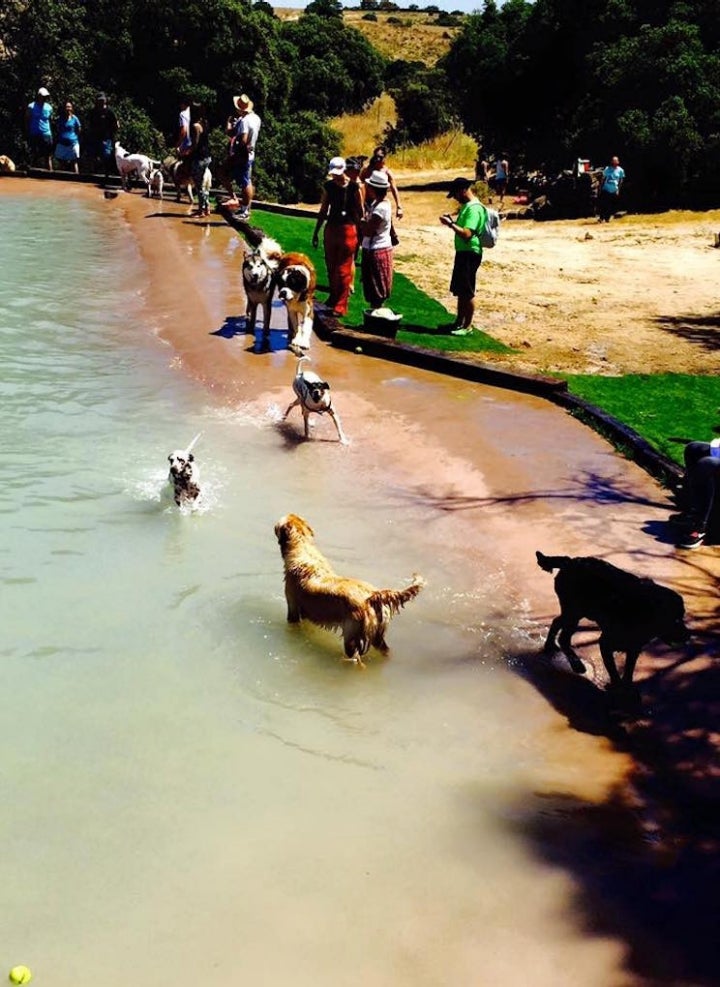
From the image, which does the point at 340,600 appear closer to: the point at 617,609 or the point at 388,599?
the point at 388,599

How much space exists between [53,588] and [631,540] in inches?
182

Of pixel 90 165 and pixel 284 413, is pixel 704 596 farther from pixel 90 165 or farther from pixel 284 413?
pixel 90 165

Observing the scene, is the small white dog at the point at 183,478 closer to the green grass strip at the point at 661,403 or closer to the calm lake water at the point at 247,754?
the calm lake water at the point at 247,754

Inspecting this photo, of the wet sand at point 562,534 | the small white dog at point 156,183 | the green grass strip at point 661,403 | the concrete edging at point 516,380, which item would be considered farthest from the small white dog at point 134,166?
the green grass strip at point 661,403

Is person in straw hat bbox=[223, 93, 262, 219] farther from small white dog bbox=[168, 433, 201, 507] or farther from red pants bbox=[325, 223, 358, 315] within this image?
small white dog bbox=[168, 433, 201, 507]

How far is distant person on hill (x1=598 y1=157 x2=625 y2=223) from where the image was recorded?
2708 centimetres

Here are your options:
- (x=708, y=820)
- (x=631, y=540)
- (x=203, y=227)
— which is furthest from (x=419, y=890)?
(x=203, y=227)

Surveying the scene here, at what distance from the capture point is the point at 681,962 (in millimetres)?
4230

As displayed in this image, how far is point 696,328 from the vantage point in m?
15.0

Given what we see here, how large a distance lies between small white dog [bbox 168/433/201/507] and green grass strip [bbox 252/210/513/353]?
5.44 metres

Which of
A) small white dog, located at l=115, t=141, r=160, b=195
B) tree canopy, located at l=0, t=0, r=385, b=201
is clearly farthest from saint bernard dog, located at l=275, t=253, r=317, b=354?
tree canopy, located at l=0, t=0, r=385, b=201

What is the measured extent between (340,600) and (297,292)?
21.2 feet

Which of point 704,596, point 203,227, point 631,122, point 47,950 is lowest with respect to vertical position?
point 47,950

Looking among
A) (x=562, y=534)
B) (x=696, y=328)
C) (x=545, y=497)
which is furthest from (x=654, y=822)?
(x=696, y=328)
